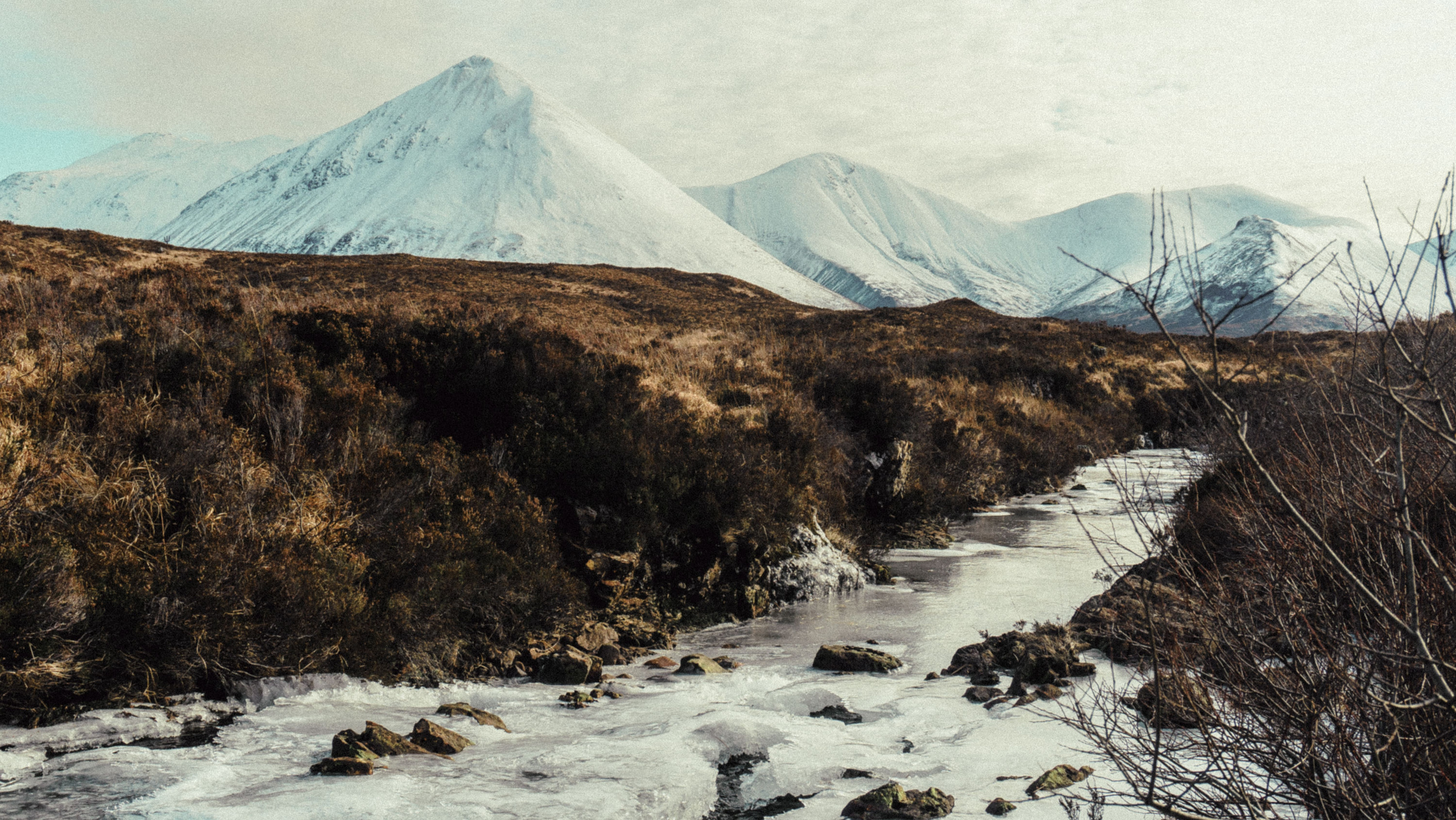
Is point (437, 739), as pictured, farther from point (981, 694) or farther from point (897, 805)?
point (981, 694)

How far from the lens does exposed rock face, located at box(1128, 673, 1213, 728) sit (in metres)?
2.67

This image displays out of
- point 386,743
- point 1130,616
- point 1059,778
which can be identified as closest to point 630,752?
point 386,743

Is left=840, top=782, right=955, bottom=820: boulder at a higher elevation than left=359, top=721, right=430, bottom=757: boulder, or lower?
lower

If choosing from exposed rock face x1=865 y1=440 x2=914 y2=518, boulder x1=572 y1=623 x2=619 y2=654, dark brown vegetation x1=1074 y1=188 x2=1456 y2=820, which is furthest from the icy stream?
exposed rock face x1=865 y1=440 x2=914 y2=518

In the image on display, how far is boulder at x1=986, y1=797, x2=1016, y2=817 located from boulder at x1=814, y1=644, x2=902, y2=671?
105 inches

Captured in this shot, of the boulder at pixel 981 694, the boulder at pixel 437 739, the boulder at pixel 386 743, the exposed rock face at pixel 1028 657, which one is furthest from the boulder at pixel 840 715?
the boulder at pixel 386 743

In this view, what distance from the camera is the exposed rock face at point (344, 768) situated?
475 cm

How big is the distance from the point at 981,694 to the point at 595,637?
343 centimetres

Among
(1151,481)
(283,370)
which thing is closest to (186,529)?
(283,370)

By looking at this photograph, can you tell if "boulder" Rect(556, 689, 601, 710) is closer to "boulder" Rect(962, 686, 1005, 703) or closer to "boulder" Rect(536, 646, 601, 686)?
"boulder" Rect(536, 646, 601, 686)

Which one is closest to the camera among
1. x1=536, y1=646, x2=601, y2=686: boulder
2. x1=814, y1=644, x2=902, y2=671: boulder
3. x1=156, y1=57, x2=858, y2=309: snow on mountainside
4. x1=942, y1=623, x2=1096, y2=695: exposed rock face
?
x1=942, y1=623, x2=1096, y2=695: exposed rock face

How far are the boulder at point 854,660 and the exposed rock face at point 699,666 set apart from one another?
86 cm

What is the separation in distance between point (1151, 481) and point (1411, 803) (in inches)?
557

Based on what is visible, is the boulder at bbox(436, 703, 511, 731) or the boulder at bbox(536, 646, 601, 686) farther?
the boulder at bbox(536, 646, 601, 686)
